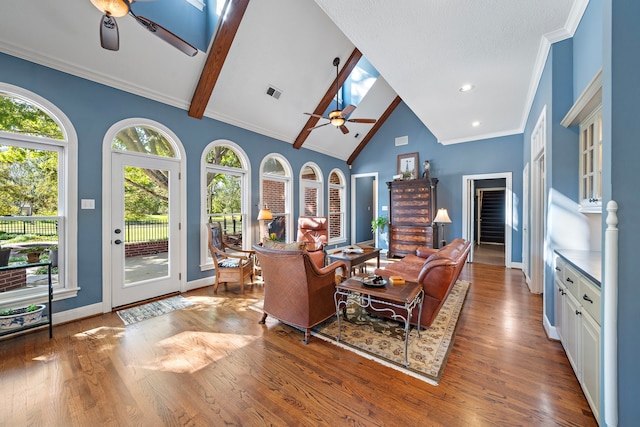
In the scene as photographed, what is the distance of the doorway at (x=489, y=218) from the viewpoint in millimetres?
5841

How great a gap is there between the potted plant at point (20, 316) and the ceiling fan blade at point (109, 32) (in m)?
2.65

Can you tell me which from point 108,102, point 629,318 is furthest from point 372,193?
point 629,318

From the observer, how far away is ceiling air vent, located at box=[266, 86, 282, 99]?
4.54 meters

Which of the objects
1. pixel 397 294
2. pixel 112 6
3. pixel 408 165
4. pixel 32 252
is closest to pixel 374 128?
pixel 408 165

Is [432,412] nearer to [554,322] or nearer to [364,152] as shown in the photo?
[554,322]

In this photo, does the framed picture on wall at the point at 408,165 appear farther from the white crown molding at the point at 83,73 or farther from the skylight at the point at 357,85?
the white crown molding at the point at 83,73

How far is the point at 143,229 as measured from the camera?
3611mm

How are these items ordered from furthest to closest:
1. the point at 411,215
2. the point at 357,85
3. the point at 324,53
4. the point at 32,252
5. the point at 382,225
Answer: the point at 382,225 → the point at 411,215 → the point at 357,85 → the point at 324,53 → the point at 32,252

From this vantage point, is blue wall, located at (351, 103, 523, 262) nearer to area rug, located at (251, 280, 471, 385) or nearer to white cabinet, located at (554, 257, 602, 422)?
area rug, located at (251, 280, 471, 385)

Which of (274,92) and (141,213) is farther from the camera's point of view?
(274,92)

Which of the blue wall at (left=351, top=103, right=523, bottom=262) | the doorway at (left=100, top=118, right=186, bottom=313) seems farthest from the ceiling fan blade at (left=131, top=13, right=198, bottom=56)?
the blue wall at (left=351, top=103, right=523, bottom=262)

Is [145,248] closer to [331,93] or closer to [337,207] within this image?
[331,93]

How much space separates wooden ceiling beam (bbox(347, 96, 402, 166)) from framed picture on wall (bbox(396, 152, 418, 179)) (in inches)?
41.9

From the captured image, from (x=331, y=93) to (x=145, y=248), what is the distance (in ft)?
14.2
